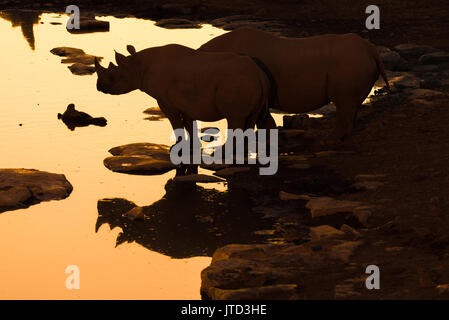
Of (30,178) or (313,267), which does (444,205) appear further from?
(30,178)

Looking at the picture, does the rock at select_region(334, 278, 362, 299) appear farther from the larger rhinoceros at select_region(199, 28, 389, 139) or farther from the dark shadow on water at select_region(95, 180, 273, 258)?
the larger rhinoceros at select_region(199, 28, 389, 139)

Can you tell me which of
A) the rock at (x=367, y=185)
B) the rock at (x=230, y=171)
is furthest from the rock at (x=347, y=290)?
the rock at (x=230, y=171)

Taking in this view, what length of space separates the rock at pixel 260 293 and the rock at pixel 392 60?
35.7 ft

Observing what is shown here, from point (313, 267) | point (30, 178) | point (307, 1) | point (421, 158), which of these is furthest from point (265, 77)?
point (307, 1)

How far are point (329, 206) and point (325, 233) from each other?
0.83m

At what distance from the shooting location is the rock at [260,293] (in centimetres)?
863

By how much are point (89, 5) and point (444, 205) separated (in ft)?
60.6

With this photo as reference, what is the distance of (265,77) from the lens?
1253 centimetres

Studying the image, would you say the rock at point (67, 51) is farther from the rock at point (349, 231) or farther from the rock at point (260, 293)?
the rock at point (260, 293)

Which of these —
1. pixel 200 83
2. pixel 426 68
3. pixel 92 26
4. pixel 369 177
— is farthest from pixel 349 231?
pixel 92 26

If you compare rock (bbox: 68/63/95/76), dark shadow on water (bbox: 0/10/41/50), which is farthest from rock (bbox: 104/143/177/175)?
dark shadow on water (bbox: 0/10/41/50)

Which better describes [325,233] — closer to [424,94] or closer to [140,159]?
[140,159]

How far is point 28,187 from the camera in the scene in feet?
38.6

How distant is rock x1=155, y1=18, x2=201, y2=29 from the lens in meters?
24.1
